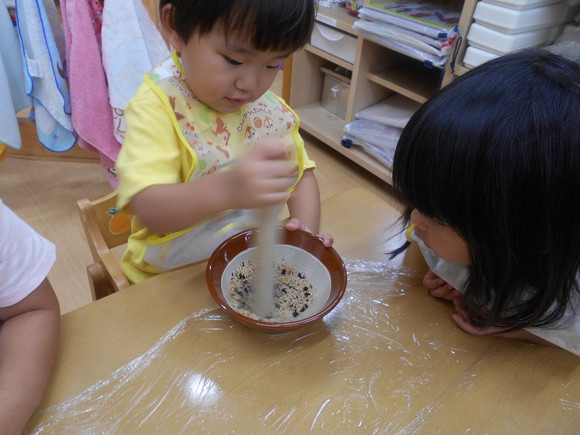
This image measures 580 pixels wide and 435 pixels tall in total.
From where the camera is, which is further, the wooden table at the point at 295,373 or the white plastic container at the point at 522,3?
the white plastic container at the point at 522,3

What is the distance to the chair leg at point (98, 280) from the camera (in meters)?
0.83

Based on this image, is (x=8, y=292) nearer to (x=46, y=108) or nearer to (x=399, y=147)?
(x=399, y=147)

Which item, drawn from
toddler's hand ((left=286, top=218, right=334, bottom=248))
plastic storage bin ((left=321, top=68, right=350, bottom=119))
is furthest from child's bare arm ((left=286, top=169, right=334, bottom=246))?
plastic storage bin ((left=321, top=68, right=350, bottom=119))

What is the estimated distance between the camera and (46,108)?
1389mm

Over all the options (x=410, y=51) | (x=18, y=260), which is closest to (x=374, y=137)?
(x=410, y=51)

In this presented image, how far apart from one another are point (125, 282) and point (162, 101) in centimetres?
31

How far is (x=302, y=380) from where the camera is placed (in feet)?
1.90

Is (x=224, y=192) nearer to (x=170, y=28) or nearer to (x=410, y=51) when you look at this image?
(x=170, y=28)

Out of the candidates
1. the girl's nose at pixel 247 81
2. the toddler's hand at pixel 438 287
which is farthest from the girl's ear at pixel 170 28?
the toddler's hand at pixel 438 287

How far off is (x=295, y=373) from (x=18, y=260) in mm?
394

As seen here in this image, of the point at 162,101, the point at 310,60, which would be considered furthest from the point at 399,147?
the point at 310,60

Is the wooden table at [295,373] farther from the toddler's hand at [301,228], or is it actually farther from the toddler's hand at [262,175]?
the toddler's hand at [262,175]

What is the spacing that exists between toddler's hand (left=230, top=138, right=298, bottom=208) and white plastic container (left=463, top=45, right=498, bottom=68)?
1.17 meters

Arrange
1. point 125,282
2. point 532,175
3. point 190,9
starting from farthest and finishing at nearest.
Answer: point 125,282
point 190,9
point 532,175
